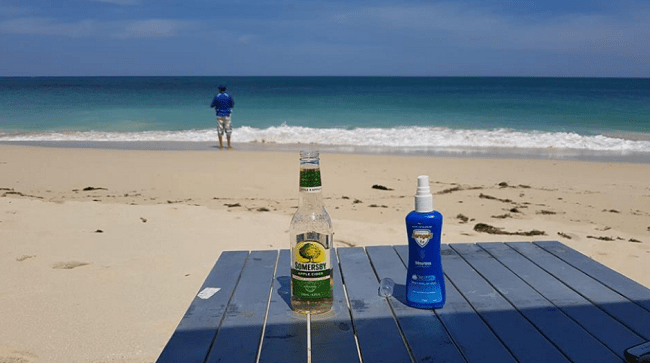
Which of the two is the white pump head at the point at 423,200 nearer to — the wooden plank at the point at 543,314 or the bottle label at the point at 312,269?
the bottle label at the point at 312,269

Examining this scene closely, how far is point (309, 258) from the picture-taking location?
1.63m

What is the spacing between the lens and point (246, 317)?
5.60 ft

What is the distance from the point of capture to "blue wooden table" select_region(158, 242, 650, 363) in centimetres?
147

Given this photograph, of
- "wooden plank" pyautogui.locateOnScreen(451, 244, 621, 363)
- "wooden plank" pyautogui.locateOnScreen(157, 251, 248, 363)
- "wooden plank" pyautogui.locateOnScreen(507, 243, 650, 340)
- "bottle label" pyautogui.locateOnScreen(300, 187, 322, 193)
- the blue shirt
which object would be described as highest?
the blue shirt

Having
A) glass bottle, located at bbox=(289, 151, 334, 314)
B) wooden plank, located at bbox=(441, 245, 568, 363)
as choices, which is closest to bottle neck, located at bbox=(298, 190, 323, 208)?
glass bottle, located at bbox=(289, 151, 334, 314)

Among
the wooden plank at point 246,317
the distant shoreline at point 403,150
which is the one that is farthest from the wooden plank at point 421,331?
the distant shoreline at point 403,150

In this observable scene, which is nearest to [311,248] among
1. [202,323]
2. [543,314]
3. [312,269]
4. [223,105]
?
[312,269]

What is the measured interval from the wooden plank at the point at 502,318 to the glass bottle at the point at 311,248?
0.47 m

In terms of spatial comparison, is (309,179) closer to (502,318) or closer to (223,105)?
(502,318)

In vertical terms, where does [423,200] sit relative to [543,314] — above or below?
above

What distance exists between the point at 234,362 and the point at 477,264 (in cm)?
114

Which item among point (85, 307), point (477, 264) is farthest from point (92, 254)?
point (477, 264)

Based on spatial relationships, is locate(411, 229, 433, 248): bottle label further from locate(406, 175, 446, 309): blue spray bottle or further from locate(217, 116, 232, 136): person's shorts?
locate(217, 116, 232, 136): person's shorts

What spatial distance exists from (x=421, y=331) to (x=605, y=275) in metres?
0.87
